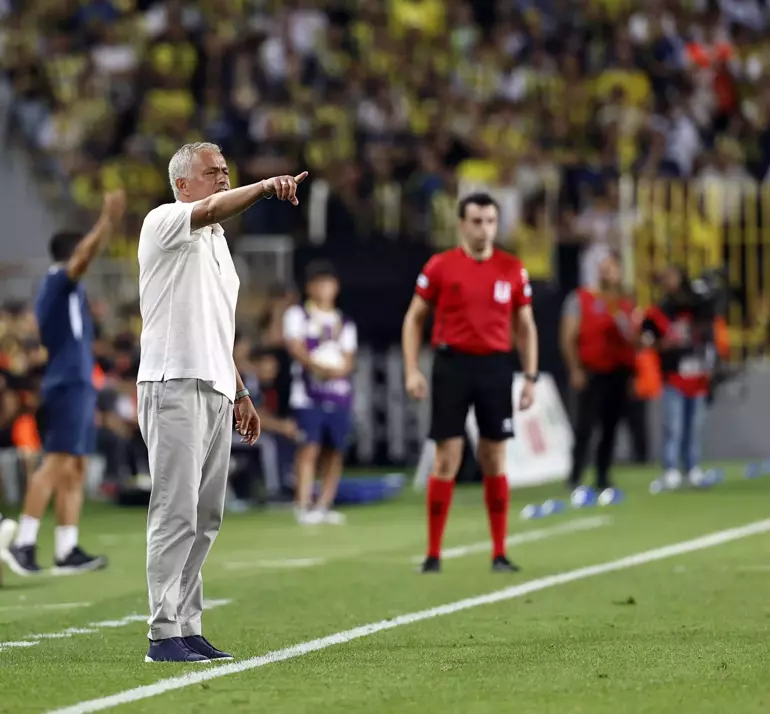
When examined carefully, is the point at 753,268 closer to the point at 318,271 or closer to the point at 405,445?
the point at 405,445

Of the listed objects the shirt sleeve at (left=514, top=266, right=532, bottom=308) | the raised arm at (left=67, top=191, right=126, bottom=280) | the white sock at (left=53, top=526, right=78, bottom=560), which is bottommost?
the white sock at (left=53, top=526, right=78, bottom=560)

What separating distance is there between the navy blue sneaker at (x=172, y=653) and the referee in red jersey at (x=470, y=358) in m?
4.21

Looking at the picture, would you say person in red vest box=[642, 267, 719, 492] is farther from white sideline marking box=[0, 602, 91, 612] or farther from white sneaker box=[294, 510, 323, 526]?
white sideline marking box=[0, 602, 91, 612]

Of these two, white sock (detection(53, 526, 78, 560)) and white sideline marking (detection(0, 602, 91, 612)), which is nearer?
white sideline marking (detection(0, 602, 91, 612))

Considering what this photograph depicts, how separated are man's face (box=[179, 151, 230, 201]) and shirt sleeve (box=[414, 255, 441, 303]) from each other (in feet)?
14.4

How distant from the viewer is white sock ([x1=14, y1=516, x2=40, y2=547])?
39.6 ft

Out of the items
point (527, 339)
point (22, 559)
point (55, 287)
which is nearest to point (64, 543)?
point (22, 559)

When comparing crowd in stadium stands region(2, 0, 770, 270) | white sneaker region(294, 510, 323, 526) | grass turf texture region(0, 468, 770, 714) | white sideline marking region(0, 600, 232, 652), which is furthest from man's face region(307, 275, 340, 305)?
white sideline marking region(0, 600, 232, 652)

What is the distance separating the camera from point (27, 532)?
477 inches

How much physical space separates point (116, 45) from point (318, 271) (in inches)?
439

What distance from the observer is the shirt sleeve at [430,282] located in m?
11.6

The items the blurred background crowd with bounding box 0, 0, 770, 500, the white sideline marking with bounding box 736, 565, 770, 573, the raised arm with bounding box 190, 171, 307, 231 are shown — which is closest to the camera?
the raised arm with bounding box 190, 171, 307, 231

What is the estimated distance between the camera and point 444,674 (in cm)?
699

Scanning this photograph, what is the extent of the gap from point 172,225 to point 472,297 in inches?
180
